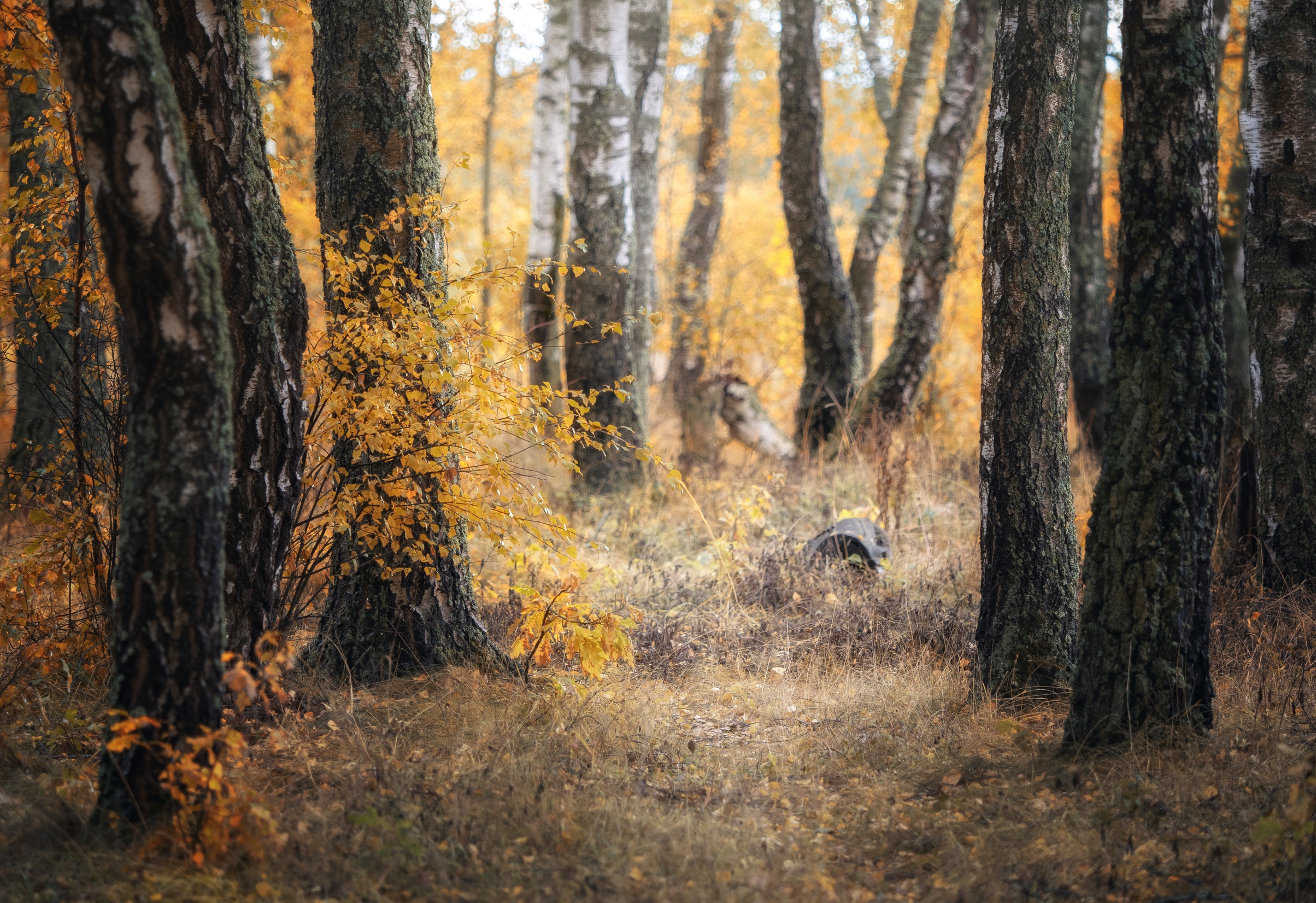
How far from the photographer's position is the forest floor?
2.54 metres

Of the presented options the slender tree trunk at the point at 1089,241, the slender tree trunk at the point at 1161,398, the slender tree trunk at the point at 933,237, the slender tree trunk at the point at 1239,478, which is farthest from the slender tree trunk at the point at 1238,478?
the slender tree trunk at the point at 933,237

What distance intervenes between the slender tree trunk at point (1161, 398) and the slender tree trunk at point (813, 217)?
585 cm

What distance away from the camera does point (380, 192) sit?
3.89 meters

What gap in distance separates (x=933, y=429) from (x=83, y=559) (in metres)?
7.78


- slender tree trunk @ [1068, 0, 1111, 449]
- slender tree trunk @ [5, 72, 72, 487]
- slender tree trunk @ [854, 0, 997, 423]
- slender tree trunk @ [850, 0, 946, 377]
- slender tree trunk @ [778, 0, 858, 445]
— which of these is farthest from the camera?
slender tree trunk @ [850, 0, 946, 377]

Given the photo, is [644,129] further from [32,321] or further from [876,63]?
[32,321]

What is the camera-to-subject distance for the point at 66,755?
324cm

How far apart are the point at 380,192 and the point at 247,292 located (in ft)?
2.95

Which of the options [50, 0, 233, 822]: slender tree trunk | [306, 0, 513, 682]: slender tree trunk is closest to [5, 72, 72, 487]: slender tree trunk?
[306, 0, 513, 682]: slender tree trunk

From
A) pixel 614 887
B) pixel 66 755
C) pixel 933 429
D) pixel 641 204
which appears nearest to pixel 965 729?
pixel 614 887

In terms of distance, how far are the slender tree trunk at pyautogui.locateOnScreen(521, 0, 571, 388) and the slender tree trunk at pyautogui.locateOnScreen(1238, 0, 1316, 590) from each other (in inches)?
187

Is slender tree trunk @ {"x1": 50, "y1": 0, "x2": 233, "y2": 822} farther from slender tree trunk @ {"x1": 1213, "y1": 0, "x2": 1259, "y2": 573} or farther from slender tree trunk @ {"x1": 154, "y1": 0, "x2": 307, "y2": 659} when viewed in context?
slender tree trunk @ {"x1": 1213, "y1": 0, "x2": 1259, "y2": 573}

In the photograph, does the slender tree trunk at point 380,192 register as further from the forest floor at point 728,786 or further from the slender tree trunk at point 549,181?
the slender tree trunk at point 549,181

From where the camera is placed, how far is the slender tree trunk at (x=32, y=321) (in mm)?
3760
